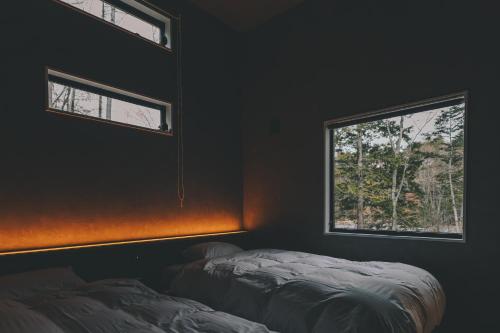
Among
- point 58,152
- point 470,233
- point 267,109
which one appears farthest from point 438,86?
point 58,152

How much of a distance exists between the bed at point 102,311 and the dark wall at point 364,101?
205 cm

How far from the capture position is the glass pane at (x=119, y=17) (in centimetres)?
288

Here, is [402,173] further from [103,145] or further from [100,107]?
[100,107]

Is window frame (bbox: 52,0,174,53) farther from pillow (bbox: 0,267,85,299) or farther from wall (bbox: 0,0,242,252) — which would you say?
pillow (bbox: 0,267,85,299)

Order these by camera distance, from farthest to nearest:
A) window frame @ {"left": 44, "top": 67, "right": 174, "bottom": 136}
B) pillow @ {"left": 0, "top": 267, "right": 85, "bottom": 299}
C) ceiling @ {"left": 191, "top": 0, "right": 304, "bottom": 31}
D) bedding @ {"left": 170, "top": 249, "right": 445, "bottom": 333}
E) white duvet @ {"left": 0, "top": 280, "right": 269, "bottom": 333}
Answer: ceiling @ {"left": 191, "top": 0, "right": 304, "bottom": 31}, window frame @ {"left": 44, "top": 67, "right": 174, "bottom": 136}, pillow @ {"left": 0, "top": 267, "right": 85, "bottom": 299}, bedding @ {"left": 170, "top": 249, "right": 445, "bottom": 333}, white duvet @ {"left": 0, "top": 280, "right": 269, "bottom": 333}

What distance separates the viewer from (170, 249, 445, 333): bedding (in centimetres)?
152

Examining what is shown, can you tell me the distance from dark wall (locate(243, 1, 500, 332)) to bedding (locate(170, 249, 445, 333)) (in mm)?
517

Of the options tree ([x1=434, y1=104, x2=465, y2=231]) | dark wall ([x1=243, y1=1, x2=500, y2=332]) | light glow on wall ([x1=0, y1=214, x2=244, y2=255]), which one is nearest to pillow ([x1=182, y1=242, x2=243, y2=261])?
light glow on wall ([x1=0, y1=214, x2=244, y2=255])

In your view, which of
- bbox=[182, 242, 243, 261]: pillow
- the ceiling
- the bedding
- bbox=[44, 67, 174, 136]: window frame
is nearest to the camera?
the bedding

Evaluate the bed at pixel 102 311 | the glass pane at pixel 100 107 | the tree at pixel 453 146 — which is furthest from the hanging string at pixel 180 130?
the tree at pixel 453 146

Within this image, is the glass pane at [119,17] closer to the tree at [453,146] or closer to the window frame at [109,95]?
the window frame at [109,95]

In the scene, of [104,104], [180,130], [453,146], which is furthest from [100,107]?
[453,146]

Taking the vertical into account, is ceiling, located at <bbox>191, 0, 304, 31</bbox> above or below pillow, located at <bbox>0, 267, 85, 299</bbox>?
above

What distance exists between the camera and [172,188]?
342 cm
